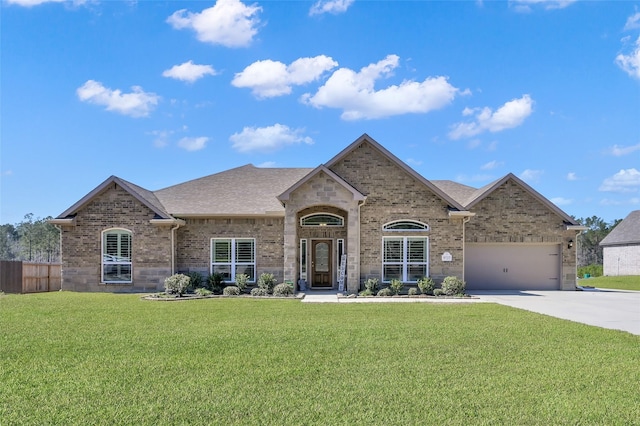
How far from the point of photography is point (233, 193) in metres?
24.1

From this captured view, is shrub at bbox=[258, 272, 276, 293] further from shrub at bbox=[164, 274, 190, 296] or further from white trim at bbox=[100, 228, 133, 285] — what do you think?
white trim at bbox=[100, 228, 133, 285]

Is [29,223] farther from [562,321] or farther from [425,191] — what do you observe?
[562,321]

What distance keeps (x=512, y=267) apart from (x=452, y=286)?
5.90 meters

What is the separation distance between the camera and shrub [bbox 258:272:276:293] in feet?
65.8

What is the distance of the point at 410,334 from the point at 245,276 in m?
11.7

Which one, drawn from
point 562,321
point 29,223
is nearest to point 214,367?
point 562,321

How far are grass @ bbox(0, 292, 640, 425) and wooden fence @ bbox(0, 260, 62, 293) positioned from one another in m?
12.3

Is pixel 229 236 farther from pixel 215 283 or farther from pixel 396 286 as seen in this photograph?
pixel 396 286

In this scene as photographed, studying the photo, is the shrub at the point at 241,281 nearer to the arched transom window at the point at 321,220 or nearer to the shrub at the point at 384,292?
the arched transom window at the point at 321,220

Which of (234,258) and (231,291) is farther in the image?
(234,258)

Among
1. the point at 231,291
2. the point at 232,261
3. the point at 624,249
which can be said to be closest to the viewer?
the point at 231,291

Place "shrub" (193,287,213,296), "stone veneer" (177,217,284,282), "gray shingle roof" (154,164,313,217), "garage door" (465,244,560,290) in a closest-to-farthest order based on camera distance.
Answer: "shrub" (193,287,213,296) < "stone veneer" (177,217,284,282) < "gray shingle roof" (154,164,313,217) < "garage door" (465,244,560,290)

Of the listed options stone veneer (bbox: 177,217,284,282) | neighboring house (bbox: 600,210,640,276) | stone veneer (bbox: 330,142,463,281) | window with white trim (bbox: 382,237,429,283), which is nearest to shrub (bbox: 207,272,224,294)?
stone veneer (bbox: 177,217,284,282)

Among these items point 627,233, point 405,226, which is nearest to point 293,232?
point 405,226
